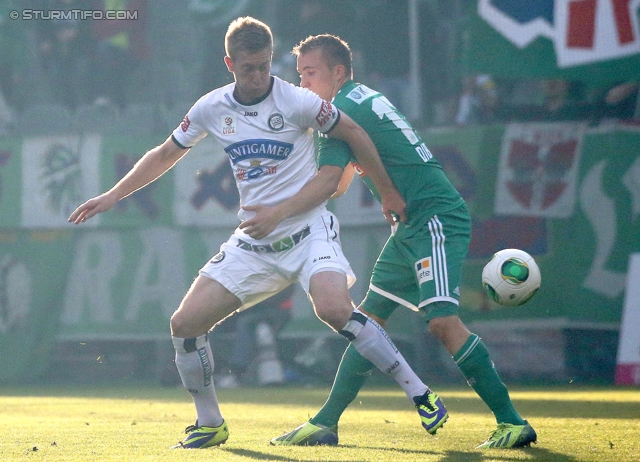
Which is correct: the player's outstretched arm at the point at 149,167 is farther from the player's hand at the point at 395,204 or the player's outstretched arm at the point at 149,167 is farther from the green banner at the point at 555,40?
the green banner at the point at 555,40

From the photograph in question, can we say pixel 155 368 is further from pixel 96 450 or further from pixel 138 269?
pixel 96 450

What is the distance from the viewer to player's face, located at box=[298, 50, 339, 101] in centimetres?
619

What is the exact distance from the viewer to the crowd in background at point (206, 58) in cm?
1353

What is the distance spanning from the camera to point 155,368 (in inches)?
538

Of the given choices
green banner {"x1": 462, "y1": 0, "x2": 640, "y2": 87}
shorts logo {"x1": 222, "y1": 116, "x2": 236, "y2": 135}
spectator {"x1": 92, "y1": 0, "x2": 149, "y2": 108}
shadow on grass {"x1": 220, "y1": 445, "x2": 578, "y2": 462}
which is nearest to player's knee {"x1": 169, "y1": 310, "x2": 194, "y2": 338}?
shadow on grass {"x1": 220, "y1": 445, "x2": 578, "y2": 462}

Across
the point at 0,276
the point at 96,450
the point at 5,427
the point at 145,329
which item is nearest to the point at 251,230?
the point at 96,450

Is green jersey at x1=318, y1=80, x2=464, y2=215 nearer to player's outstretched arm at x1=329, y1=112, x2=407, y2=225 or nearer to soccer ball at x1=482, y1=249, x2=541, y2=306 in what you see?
player's outstretched arm at x1=329, y1=112, x2=407, y2=225

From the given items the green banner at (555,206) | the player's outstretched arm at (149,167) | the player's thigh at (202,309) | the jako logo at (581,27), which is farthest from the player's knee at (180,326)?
the jako logo at (581,27)

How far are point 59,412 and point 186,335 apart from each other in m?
3.43

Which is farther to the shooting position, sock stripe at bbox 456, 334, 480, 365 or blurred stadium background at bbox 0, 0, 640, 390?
blurred stadium background at bbox 0, 0, 640, 390

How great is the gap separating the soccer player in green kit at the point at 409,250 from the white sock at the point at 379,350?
0.27m

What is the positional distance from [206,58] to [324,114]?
932cm

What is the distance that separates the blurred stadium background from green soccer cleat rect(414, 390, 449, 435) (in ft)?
22.5

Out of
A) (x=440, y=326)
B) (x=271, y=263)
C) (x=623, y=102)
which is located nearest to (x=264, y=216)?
(x=271, y=263)
